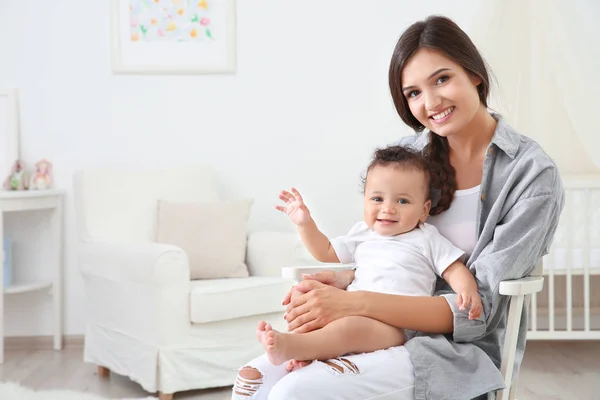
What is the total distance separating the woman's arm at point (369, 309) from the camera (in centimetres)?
154

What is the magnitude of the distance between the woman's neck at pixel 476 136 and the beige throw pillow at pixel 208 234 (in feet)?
5.90

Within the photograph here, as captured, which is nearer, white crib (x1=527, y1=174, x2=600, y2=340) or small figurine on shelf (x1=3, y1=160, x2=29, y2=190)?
white crib (x1=527, y1=174, x2=600, y2=340)

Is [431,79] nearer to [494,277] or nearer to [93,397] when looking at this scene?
[494,277]

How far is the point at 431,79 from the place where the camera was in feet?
5.50

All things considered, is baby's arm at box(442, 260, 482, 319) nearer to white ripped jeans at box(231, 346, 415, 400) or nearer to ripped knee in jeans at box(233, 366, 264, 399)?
white ripped jeans at box(231, 346, 415, 400)

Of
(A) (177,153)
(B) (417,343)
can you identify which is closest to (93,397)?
(A) (177,153)

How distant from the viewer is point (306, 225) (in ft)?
5.93

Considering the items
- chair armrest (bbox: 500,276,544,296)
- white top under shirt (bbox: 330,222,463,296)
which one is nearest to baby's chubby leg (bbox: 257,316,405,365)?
white top under shirt (bbox: 330,222,463,296)

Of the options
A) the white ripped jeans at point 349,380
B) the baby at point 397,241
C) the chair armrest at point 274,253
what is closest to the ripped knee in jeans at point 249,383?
the white ripped jeans at point 349,380

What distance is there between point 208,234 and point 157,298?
54 centimetres

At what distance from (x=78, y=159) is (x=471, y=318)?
2976mm

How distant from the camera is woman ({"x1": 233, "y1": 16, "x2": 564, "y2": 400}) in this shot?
1.47 meters

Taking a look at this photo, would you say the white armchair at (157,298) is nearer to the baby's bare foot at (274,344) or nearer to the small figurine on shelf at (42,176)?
the small figurine on shelf at (42,176)

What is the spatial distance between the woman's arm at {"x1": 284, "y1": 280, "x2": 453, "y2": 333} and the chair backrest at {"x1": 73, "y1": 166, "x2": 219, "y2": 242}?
2053mm
